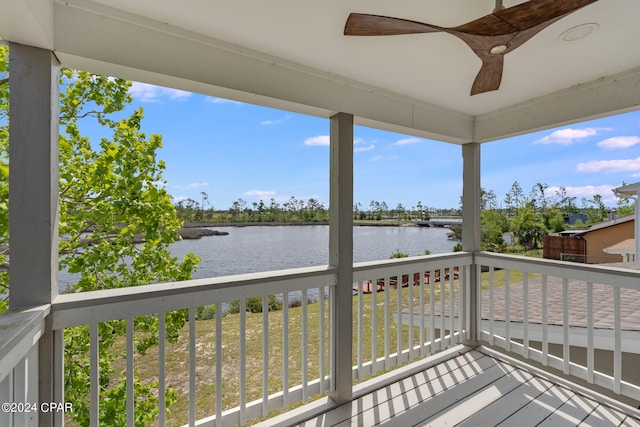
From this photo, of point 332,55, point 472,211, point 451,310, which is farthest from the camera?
point 472,211

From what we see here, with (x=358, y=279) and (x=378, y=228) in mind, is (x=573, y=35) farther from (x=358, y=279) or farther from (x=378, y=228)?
(x=358, y=279)

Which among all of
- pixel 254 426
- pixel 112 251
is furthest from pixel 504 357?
pixel 112 251

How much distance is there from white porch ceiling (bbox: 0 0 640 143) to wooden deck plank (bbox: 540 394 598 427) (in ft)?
7.19

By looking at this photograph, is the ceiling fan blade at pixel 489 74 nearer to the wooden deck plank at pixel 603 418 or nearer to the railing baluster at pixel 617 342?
the railing baluster at pixel 617 342

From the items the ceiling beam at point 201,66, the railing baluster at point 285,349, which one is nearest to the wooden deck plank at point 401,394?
the railing baluster at point 285,349

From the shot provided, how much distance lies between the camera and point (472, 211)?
318 centimetres

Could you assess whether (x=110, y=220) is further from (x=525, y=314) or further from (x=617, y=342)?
(x=617, y=342)

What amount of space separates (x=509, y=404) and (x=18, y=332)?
9.63 feet

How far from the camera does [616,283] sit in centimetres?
221

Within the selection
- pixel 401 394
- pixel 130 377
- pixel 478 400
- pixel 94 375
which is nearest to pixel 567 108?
pixel 478 400

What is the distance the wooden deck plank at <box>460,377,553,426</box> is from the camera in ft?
6.73

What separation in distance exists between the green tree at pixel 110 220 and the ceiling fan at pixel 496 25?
2.86 m

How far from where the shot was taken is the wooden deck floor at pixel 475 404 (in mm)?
2047

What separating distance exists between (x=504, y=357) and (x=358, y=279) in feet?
5.96
